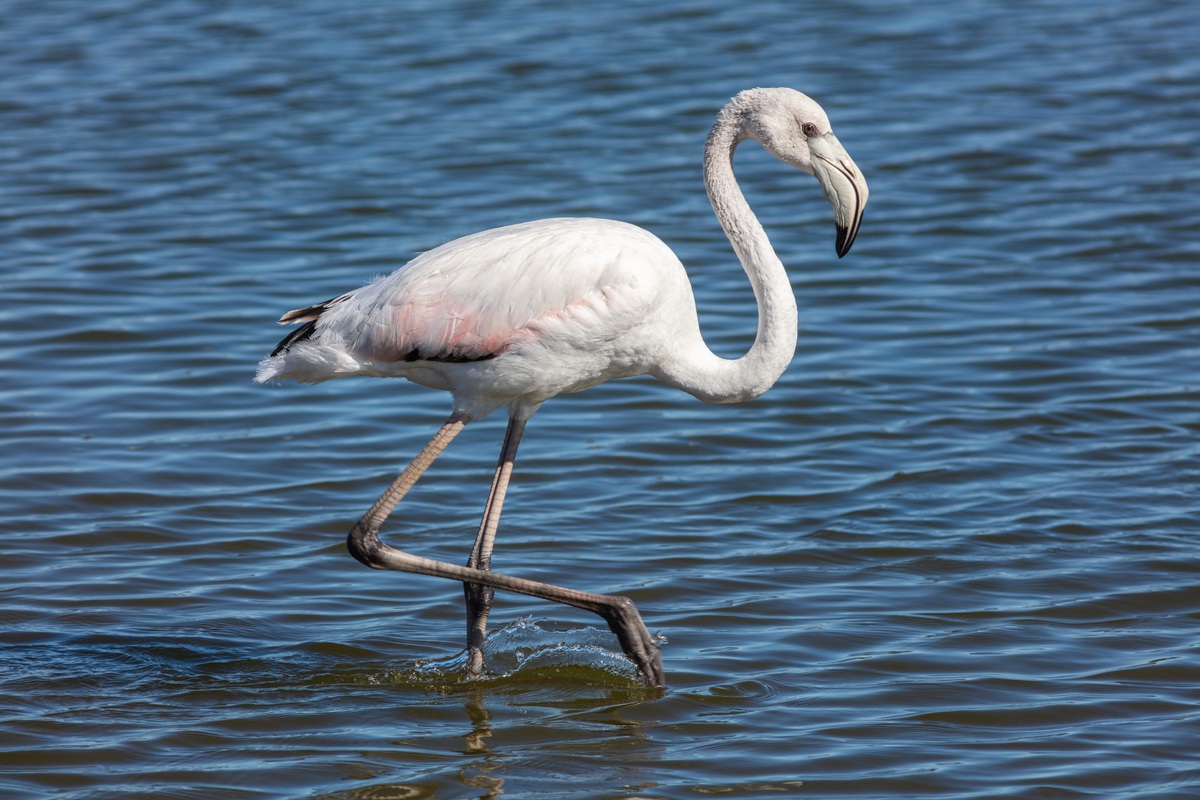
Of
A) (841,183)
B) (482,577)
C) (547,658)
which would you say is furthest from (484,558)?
(841,183)

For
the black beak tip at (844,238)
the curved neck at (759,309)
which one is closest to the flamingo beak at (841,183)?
the black beak tip at (844,238)

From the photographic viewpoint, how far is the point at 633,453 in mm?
9102

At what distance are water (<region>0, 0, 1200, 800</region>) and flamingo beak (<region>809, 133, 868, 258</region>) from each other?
6.13ft

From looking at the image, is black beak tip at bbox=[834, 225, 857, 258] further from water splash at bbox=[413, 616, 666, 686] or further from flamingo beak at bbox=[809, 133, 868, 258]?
water splash at bbox=[413, 616, 666, 686]

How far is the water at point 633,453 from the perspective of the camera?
19.6 ft

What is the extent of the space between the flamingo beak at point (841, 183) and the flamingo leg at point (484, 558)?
1.64 meters

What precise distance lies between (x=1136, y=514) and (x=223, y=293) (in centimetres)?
683

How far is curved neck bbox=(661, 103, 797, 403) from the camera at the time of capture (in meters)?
6.25

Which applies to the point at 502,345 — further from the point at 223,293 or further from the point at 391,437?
the point at 223,293

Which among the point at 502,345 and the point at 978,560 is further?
the point at 978,560

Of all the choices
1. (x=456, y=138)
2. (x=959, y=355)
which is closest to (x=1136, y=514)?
(x=959, y=355)

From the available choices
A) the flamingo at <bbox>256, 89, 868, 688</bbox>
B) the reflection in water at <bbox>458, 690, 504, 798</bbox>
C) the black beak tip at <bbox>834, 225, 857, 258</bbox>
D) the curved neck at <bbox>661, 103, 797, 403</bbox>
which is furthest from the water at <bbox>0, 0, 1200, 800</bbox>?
the black beak tip at <bbox>834, 225, 857, 258</bbox>

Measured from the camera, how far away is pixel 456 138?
15.4 m

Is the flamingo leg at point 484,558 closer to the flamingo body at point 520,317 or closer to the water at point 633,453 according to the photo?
the water at point 633,453
